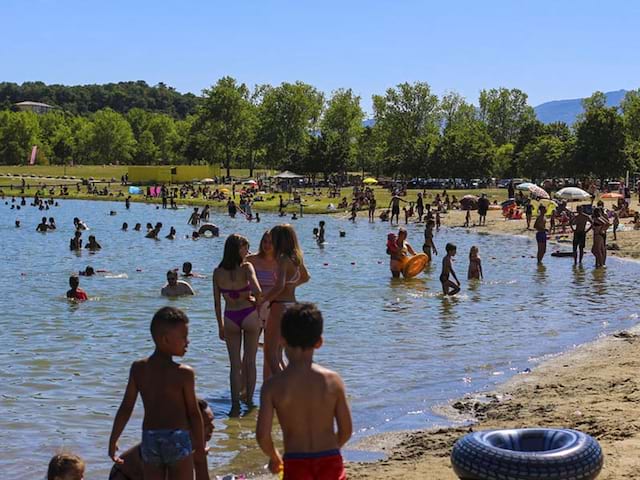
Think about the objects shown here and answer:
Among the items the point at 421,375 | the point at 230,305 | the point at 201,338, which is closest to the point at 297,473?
the point at 230,305

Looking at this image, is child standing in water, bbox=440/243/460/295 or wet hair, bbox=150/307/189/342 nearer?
wet hair, bbox=150/307/189/342

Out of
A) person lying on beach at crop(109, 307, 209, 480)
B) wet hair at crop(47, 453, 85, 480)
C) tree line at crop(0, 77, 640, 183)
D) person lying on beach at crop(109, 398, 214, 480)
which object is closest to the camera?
wet hair at crop(47, 453, 85, 480)

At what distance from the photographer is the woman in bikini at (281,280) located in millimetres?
8773

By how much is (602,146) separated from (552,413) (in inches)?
2683

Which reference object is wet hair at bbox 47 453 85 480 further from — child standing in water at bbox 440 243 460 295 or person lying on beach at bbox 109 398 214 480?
child standing in water at bbox 440 243 460 295

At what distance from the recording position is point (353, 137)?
11388cm

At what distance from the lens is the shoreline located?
296 inches

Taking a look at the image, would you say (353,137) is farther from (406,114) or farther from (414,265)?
(414,265)

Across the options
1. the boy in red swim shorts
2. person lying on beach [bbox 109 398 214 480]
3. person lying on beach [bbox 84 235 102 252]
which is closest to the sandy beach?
person lying on beach [bbox 109 398 214 480]

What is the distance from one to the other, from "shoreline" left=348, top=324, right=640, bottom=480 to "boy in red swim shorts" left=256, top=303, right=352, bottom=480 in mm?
2684

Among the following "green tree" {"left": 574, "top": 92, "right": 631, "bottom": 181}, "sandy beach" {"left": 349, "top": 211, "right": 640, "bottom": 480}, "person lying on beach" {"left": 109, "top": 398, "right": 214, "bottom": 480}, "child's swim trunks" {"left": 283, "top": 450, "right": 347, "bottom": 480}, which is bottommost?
"sandy beach" {"left": 349, "top": 211, "right": 640, "bottom": 480}

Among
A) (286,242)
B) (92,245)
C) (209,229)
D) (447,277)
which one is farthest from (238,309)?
(209,229)

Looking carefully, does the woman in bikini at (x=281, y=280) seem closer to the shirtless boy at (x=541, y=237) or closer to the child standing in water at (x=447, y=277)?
the child standing in water at (x=447, y=277)

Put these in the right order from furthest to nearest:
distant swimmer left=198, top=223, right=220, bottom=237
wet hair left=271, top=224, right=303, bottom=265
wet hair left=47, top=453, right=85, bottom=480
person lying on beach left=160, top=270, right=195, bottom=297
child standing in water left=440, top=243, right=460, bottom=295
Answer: distant swimmer left=198, top=223, right=220, bottom=237 < person lying on beach left=160, top=270, right=195, bottom=297 < child standing in water left=440, top=243, right=460, bottom=295 < wet hair left=271, top=224, right=303, bottom=265 < wet hair left=47, top=453, right=85, bottom=480
